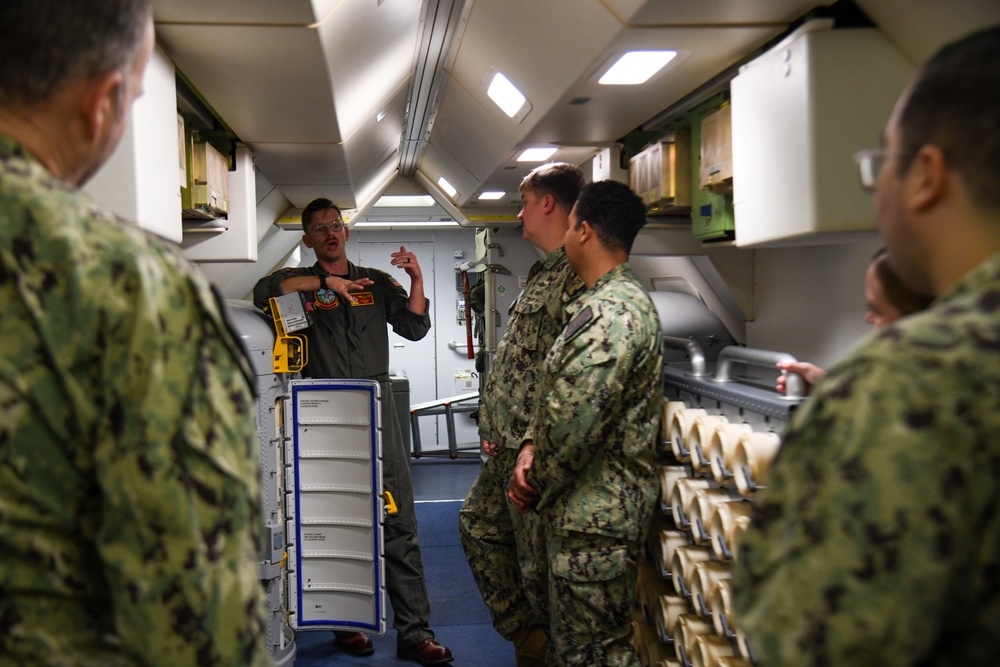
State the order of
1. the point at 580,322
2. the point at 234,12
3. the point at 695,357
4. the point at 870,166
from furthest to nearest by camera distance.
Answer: the point at 695,357 → the point at 580,322 → the point at 234,12 → the point at 870,166

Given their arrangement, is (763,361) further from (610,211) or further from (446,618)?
(446,618)

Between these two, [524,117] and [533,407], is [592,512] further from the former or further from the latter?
[524,117]

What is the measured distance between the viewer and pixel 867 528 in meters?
0.76

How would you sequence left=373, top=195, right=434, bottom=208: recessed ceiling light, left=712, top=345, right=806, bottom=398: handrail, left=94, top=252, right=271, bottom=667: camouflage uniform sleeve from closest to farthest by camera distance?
left=94, top=252, right=271, bottom=667: camouflage uniform sleeve < left=712, top=345, right=806, bottom=398: handrail < left=373, top=195, right=434, bottom=208: recessed ceiling light

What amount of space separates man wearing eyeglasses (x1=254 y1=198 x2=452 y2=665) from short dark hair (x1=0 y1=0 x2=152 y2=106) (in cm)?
273

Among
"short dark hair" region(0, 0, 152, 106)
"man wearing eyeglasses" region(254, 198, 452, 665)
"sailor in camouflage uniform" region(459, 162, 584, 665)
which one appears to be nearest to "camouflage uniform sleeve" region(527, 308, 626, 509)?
"sailor in camouflage uniform" region(459, 162, 584, 665)

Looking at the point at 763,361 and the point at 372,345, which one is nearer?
the point at 763,361

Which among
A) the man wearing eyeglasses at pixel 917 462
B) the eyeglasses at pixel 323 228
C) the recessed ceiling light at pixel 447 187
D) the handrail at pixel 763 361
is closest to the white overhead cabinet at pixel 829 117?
the handrail at pixel 763 361

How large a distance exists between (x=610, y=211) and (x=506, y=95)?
1.07m

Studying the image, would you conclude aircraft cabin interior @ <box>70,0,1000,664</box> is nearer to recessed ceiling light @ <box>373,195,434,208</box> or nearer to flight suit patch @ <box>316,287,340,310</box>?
flight suit patch @ <box>316,287,340,310</box>

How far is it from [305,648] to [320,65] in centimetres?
276

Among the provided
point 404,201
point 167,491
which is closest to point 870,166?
point 167,491

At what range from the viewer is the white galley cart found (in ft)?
11.7

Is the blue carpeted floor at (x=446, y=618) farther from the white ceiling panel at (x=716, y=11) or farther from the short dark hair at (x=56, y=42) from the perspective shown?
the short dark hair at (x=56, y=42)
